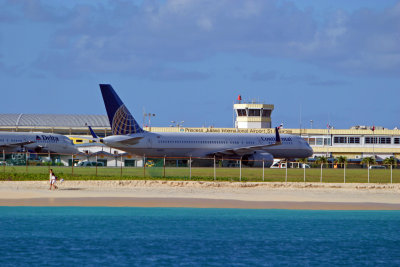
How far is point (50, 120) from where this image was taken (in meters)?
140

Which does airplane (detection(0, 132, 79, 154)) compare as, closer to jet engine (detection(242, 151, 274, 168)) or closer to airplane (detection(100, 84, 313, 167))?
airplane (detection(100, 84, 313, 167))

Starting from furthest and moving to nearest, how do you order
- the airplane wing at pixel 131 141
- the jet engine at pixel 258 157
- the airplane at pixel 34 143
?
the airplane at pixel 34 143
the jet engine at pixel 258 157
the airplane wing at pixel 131 141

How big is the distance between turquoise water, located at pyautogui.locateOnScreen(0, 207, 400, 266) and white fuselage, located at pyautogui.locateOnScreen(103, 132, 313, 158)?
3593cm

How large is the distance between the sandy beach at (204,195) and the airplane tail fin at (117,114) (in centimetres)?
2226

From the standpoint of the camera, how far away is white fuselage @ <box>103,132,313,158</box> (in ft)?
237

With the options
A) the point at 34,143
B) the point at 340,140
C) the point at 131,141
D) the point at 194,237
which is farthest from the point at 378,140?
the point at 194,237

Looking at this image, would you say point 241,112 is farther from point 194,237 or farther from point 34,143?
point 194,237

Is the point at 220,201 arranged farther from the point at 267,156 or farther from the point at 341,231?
the point at 267,156

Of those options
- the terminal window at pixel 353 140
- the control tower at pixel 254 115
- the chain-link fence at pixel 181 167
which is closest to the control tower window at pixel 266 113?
the control tower at pixel 254 115

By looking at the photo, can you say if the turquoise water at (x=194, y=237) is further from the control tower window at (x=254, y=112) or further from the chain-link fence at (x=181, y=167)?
the control tower window at (x=254, y=112)

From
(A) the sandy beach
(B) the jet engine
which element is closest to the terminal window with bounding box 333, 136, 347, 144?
(B) the jet engine

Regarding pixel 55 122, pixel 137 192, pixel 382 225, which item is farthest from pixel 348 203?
pixel 55 122

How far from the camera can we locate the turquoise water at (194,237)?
25250 mm

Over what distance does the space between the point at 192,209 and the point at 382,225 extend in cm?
935
